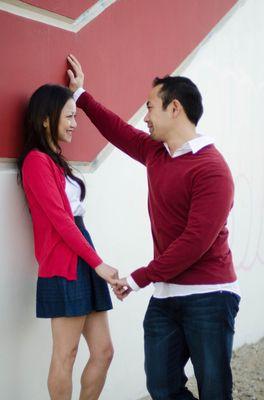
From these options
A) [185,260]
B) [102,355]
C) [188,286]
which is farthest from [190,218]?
[102,355]

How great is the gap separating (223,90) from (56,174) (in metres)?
2.06

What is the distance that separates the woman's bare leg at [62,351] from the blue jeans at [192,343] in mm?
324

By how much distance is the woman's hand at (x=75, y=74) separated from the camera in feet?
9.06

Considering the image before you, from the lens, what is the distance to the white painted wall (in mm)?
2547

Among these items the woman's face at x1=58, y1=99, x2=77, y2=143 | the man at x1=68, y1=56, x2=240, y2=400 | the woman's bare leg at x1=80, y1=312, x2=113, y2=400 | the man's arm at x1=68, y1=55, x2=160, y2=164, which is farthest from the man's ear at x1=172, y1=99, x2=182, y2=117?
the woman's bare leg at x1=80, y1=312, x2=113, y2=400

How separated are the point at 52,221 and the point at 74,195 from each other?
24 cm

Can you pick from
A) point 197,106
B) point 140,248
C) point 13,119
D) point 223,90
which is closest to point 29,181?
point 13,119

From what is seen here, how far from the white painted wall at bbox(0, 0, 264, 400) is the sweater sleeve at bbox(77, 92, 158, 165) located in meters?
0.31

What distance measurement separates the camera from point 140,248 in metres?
3.38

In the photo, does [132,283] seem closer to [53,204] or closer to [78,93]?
[53,204]

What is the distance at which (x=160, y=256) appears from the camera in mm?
2291

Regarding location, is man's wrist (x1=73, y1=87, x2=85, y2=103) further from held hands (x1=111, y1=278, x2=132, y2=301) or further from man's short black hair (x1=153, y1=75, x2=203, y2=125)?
held hands (x1=111, y1=278, x2=132, y2=301)

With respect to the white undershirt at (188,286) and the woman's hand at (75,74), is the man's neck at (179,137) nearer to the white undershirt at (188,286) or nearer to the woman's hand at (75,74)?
the white undershirt at (188,286)

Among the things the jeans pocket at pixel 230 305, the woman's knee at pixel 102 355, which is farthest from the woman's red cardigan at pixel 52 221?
the jeans pocket at pixel 230 305
